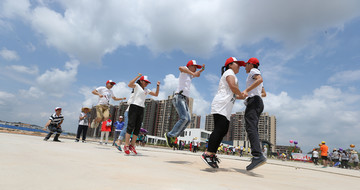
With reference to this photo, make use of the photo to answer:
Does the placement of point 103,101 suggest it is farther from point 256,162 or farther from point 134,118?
point 256,162

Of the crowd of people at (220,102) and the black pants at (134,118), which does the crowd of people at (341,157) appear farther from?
the black pants at (134,118)

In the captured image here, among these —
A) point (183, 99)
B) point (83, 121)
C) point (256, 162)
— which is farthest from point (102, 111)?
point (256, 162)

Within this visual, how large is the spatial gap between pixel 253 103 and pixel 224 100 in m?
0.65

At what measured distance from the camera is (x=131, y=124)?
449cm

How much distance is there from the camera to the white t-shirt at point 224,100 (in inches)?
127

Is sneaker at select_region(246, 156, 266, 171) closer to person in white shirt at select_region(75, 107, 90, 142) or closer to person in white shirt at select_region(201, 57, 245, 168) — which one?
person in white shirt at select_region(201, 57, 245, 168)

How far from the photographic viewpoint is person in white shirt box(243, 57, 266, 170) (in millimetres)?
3314

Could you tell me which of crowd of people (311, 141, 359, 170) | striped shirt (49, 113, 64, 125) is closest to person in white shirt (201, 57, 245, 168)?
striped shirt (49, 113, 64, 125)

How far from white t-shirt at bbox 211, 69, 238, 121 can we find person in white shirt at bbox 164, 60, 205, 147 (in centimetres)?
91

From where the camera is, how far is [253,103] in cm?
353

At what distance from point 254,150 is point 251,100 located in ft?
2.94

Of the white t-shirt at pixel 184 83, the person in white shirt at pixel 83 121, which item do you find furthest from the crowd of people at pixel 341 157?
the person in white shirt at pixel 83 121

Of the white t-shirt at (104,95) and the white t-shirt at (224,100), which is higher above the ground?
the white t-shirt at (104,95)

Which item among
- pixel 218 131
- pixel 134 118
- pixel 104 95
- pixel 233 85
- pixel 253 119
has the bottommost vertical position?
pixel 218 131
